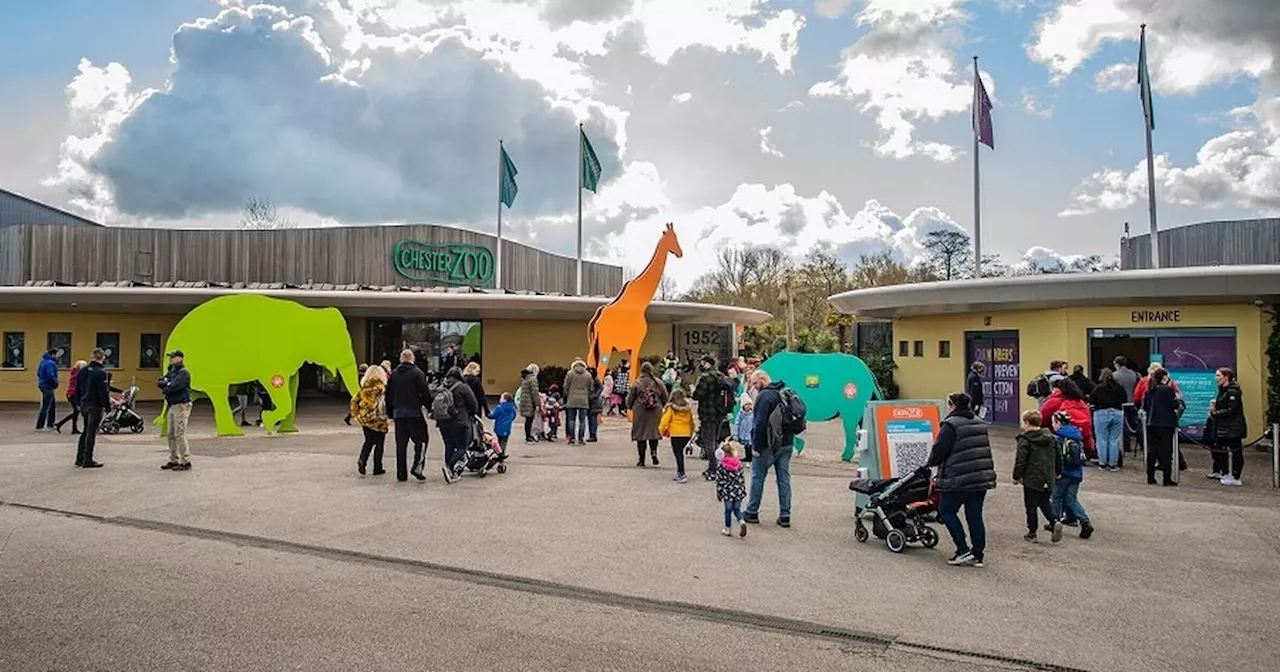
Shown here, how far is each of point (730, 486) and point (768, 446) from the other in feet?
2.15

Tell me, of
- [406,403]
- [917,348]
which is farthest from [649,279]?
[406,403]

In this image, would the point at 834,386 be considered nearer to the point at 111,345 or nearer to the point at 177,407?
the point at 177,407

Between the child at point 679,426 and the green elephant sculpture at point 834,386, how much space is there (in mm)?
3123

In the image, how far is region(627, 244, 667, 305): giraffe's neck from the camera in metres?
21.6

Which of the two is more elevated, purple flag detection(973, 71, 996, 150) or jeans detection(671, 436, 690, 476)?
purple flag detection(973, 71, 996, 150)

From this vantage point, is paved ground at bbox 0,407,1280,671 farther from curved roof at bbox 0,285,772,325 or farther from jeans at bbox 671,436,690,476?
curved roof at bbox 0,285,772,325

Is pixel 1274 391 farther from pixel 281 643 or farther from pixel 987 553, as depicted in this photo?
pixel 281 643

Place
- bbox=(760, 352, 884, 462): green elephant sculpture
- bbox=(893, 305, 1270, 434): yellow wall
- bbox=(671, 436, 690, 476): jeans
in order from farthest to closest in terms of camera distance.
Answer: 1. bbox=(893, 305, 1270, 434): yellow wall
2. bbox=(760, 352, 884, 462): green elephant sculpture
3. bbox=(671, 436, 690, 476): jeans

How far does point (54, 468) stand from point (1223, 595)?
13.8 metres

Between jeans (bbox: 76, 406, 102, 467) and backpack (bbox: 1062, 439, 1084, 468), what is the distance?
11928mm

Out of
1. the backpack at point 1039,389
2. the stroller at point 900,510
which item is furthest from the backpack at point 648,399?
the backpack at point 1039,389

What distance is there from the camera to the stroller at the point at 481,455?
1145 cm

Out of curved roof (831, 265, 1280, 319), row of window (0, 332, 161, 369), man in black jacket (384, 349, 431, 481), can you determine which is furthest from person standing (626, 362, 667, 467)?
row of window (0, 332, 161, 369)

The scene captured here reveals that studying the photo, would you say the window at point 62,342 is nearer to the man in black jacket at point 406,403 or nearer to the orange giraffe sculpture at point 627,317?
the orange giraffe sculpture at point 627,317
